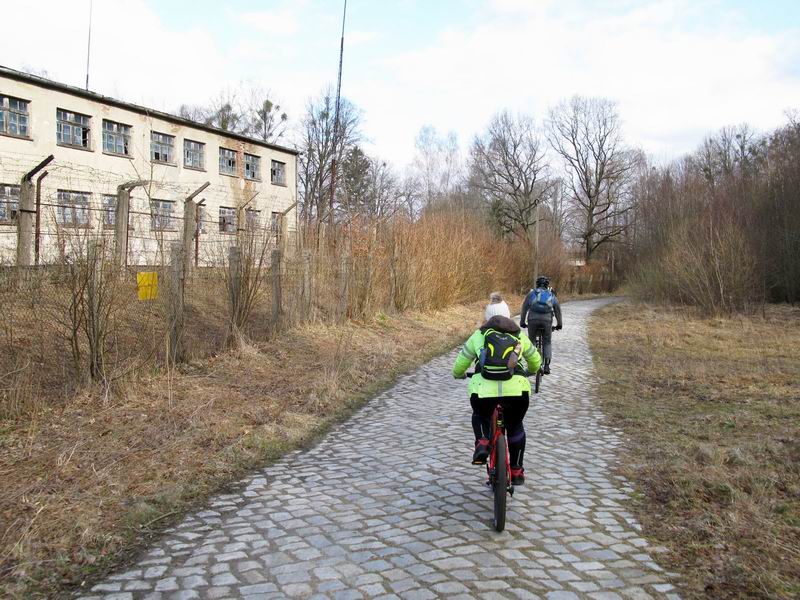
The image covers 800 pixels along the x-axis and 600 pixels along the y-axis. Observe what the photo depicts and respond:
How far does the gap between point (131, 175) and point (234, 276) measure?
86.4ft

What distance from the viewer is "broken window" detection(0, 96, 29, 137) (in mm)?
27203

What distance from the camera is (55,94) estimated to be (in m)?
29.1

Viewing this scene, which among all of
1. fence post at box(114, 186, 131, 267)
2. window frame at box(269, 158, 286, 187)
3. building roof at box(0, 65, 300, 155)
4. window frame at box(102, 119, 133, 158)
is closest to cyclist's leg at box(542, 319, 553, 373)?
fence post at box(114, 186, 131, 267)

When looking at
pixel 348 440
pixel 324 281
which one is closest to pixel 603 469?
pixel 348 440

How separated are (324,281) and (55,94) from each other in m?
21.3

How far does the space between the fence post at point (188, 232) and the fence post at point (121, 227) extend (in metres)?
0.90

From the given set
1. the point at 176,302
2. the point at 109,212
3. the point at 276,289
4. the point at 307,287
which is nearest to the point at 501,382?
the point at 176,302

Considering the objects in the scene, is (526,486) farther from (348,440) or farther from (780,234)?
(780,234)

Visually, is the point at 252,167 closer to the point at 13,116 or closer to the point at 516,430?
the point at 13,116

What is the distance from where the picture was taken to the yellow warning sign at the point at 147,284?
27.5 ft

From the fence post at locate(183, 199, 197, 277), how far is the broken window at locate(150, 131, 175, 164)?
25.6 m

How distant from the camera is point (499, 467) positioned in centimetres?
435

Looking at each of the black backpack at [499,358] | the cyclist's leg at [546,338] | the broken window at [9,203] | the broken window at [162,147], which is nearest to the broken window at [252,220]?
the broken window at [9,203]

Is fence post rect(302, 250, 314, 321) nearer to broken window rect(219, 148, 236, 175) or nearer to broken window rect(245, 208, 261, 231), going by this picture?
broken window rect(245, 208, 261, 231)
